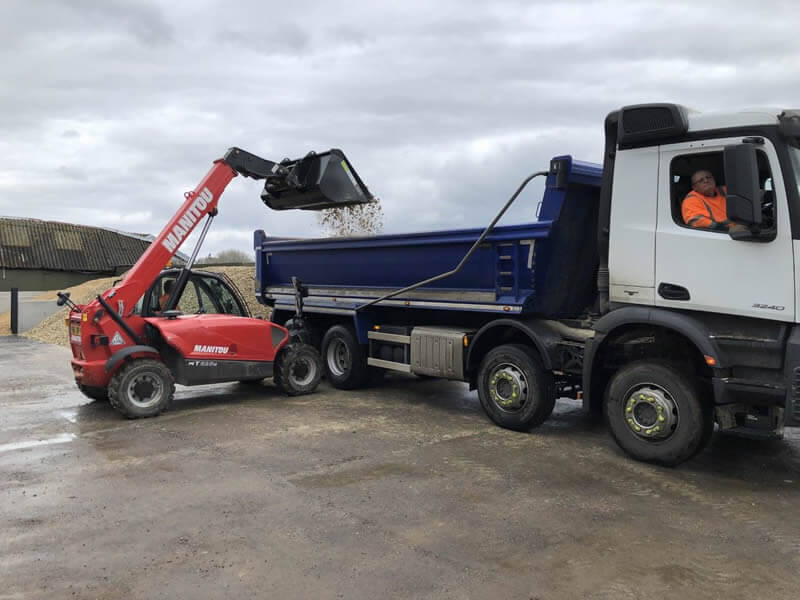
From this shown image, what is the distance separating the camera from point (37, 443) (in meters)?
7.11

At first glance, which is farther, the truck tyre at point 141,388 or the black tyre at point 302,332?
the black tyre at point 302,332

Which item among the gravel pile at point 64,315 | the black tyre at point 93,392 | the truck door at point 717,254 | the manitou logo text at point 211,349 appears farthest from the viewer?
the gravel pile at point 64,315

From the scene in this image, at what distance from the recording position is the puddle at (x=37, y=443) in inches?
274

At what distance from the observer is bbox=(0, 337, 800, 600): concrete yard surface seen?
3918 millimetres

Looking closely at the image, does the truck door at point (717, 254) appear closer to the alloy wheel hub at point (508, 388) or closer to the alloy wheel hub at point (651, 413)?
the alloy wheel hub at point (651, 413)

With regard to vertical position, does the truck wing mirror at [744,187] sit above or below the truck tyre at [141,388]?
above

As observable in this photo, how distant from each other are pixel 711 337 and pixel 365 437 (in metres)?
3.43

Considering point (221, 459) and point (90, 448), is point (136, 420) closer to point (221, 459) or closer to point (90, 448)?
point (90, 448)

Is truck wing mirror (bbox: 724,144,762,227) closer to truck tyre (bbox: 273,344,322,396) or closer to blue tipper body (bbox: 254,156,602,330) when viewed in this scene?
blue tipper body (bbox: 254,156,602,330)

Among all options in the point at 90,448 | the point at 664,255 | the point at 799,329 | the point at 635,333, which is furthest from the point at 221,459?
the point at 799,329

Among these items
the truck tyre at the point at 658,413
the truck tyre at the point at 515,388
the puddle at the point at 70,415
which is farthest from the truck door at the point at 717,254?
the puddle at the point at 70,415

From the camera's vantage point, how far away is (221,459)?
6.37 m

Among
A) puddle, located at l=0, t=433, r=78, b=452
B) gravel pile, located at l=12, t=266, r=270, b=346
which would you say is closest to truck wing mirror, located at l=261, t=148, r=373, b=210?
puddle, located at l=0, t=433, r=78, b=452

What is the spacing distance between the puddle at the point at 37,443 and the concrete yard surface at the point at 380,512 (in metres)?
0.03
